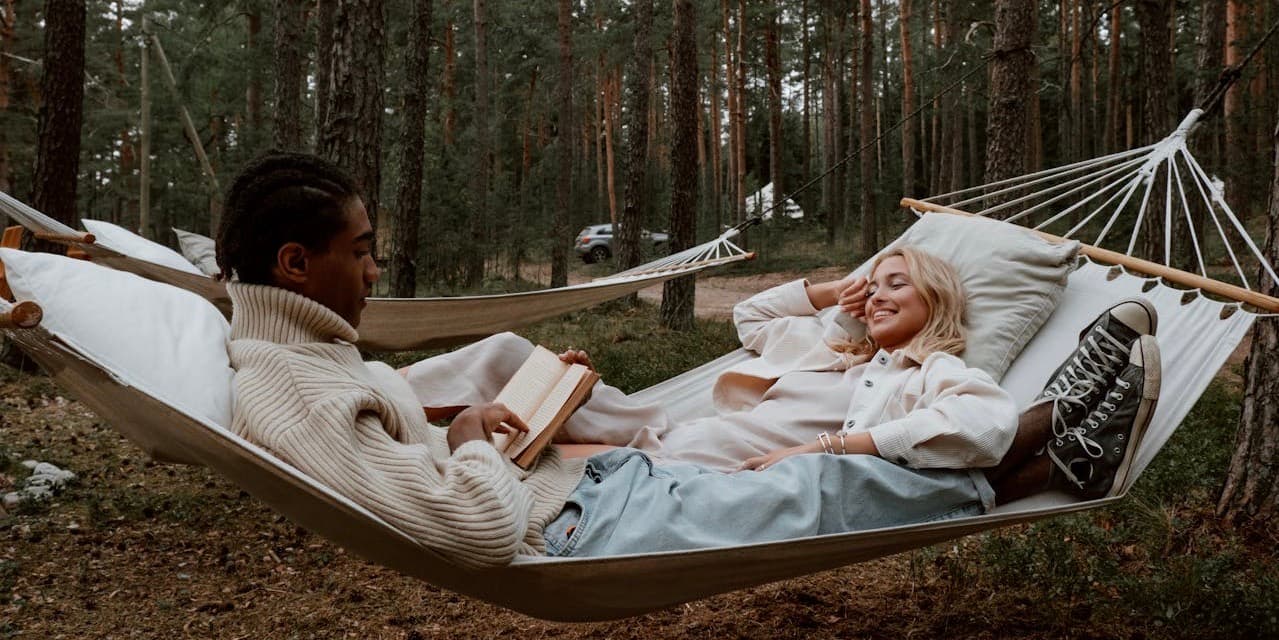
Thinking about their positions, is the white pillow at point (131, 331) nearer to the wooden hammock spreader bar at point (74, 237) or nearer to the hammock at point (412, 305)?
the hammock at point (412, 305)

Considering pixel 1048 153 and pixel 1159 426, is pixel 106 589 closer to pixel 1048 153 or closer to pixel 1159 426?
pixel 1159 426

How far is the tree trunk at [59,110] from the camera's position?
484 centimetres

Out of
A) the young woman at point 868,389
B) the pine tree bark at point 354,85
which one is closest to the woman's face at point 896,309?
the young woman at point 868,389

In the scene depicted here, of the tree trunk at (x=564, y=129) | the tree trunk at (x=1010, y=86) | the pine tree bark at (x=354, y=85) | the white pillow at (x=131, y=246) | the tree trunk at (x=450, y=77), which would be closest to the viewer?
the white pillow at (x=131, y=246)

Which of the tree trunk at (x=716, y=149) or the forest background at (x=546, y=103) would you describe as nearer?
the forest background at (x=546, y=103)

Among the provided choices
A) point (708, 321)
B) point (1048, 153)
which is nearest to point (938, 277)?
point (708, 321)

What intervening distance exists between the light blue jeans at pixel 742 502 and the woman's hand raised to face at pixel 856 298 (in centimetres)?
59

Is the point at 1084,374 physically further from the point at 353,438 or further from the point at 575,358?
the point at 353,438

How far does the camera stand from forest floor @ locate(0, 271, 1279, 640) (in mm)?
2279

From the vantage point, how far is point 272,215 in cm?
139

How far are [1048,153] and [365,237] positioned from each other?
69.3ft

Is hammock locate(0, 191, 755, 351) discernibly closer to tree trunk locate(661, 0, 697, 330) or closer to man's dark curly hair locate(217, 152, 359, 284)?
man's dark curly hair locate(217, 152, 359, 284)

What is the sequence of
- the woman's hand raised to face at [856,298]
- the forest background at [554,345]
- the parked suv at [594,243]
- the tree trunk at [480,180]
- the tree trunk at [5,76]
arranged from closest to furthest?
the woman's hand raised to face at [856,298], the forest background at [554,345], the tree trunk at [5,76], the tree trunk at [480,180], the parked suv at [594,243]

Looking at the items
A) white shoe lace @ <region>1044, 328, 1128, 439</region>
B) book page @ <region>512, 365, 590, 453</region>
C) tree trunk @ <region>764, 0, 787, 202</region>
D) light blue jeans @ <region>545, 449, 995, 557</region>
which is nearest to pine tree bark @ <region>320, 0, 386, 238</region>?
book page @ <region>512, 365, 590, 453</region>
